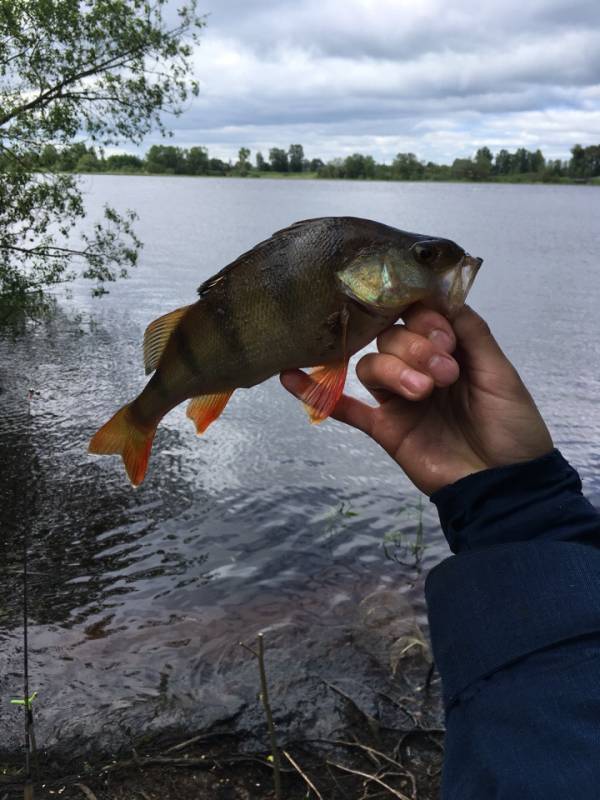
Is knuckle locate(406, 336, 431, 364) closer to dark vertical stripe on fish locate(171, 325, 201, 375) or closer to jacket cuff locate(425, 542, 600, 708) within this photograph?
jacket cuff locate(425, 542, 600, 708)

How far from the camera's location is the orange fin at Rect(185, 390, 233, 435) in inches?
124

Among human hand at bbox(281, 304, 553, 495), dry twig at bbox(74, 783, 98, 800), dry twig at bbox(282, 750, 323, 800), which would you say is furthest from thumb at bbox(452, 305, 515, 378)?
dry twig at bbox(74, 783, 98, 800)

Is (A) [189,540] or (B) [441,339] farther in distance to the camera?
(A) [189,540]

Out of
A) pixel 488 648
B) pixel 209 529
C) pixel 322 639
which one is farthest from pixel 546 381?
pixel 488 648

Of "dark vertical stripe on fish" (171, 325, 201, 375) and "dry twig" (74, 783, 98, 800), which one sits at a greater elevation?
"dark vertical stripe on fish" (171, 325, 201, 375)

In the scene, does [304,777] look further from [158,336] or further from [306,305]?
[306,305]

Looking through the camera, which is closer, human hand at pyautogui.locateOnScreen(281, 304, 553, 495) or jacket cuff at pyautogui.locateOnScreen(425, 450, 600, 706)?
jacket cuff at pyautogui.locateOnScreen(425, 450, 600, 706)

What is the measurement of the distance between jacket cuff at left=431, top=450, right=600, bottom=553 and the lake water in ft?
10.4

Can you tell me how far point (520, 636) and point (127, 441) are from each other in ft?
6.71

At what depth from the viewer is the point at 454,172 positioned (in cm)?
11231

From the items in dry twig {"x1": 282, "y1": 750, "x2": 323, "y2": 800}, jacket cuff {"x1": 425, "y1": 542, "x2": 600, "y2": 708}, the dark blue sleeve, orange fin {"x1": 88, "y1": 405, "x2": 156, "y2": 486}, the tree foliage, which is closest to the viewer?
the dark blue sleeve

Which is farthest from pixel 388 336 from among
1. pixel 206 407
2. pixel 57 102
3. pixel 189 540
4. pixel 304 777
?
Answer: pixel 57 102

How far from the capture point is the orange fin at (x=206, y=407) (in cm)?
314

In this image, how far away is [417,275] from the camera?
2.60 metres
